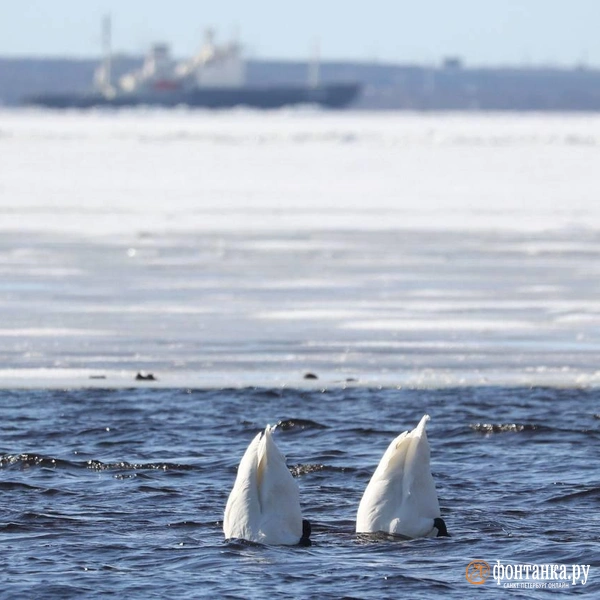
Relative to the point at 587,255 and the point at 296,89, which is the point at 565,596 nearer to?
the point at 587,255

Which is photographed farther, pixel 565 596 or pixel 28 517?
pixel 28 517

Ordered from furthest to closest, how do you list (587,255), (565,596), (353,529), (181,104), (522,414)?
(181,104)
(587,255)
(522,414)
(353,529)
(565,596)

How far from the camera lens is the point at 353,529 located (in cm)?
627

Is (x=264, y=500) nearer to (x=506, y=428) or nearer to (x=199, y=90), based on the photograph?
(x=506, y=428)

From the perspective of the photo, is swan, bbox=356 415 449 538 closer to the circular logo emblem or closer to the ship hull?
the circular logo emblem

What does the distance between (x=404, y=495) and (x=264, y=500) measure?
0.54 m

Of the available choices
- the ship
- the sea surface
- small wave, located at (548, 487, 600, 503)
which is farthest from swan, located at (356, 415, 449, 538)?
the ship

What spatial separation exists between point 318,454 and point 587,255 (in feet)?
27.6

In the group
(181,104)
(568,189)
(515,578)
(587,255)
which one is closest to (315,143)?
(568,189)

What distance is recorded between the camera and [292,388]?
29.4 feet

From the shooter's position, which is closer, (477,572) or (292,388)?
(477,572)

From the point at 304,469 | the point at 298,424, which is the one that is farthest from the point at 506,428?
the point at 304,469

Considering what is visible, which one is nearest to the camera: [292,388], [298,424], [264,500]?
[264,500]

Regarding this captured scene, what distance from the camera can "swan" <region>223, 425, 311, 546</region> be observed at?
5543 millimetres
